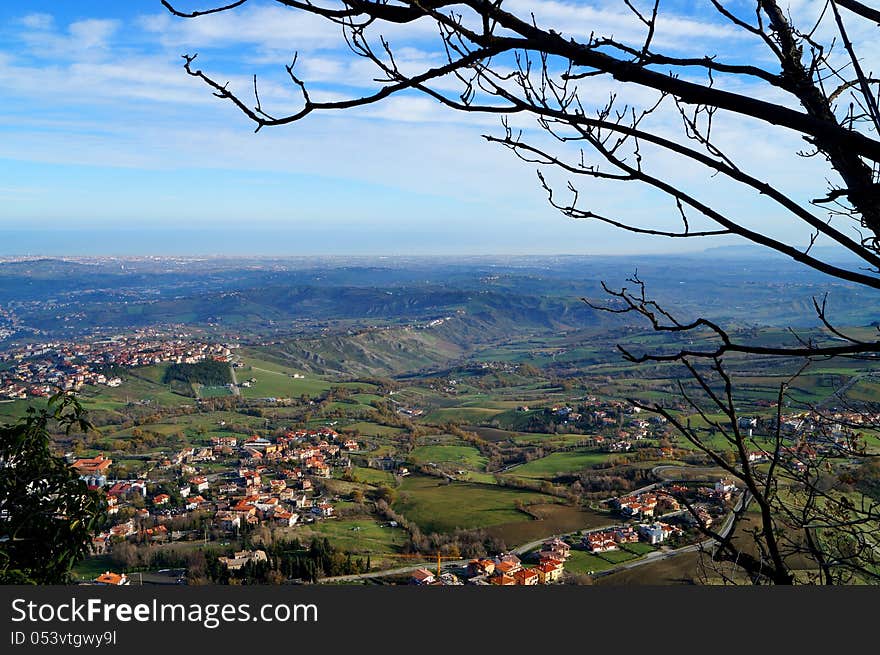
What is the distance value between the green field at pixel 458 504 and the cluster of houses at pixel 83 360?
2648 cm

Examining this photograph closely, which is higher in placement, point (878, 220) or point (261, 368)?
point (878, 220)

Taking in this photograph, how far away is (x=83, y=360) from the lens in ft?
178

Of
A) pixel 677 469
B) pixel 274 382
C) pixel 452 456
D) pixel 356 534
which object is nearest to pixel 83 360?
pixel 274 382

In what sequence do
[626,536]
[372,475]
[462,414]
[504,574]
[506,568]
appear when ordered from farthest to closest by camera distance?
[462,414]
[372,475]
[626,536]
[506,568]
[504,574]

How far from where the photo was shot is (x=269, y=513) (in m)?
21.8

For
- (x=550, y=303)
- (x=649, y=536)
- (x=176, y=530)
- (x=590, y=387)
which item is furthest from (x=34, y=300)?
(x=649, y=536)

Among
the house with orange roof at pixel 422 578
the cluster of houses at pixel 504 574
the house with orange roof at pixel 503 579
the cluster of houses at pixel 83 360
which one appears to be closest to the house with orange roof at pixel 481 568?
the cluster of houses at pixel 504 574

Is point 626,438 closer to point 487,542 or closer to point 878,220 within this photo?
point 487,542

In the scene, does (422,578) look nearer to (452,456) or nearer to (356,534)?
(356,534)

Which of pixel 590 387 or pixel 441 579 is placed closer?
pixel 441 579

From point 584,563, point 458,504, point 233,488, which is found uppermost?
point 584,563

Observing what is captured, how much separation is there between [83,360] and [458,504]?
4498cm

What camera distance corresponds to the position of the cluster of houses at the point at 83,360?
43697 mm

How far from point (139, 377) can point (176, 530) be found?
34221 mm
